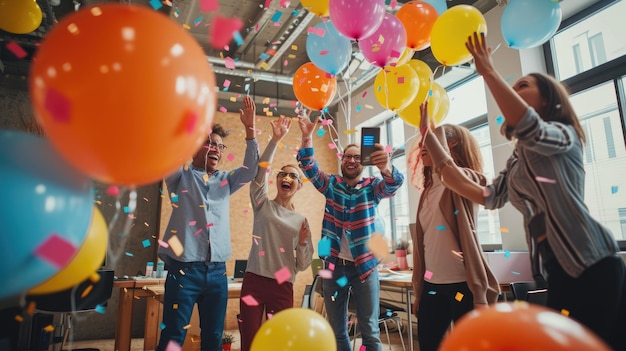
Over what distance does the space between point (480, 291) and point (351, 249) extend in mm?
754

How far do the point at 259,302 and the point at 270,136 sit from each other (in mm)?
3022

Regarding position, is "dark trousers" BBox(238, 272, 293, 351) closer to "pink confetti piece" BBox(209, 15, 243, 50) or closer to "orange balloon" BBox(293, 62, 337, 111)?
"orange balloon" BBox(293, 62, 337, 111)

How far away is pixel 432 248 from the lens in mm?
1831

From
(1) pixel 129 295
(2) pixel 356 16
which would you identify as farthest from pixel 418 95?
(1) pixel 129 295

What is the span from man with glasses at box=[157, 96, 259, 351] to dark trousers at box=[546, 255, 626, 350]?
1554 mm

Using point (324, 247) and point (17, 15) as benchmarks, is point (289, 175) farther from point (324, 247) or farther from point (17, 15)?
point (17, 15)

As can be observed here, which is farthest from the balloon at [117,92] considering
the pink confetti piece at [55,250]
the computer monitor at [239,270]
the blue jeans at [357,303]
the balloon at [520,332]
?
the computer monitor at [239,270]

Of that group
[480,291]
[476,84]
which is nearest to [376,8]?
[480,291]

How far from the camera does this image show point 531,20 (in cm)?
215

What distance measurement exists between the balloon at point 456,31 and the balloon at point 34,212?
1856 mm

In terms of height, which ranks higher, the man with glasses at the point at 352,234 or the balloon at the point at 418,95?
the balloon at the point at 418,95

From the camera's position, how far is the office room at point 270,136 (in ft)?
3.24

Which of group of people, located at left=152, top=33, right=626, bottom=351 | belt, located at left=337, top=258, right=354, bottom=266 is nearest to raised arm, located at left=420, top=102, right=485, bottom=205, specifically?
group of people, located at left=152, top=33, right=626, bottom=351

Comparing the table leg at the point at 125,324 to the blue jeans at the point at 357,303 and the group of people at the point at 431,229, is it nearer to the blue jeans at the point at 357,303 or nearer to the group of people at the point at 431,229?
the group of people at the point at 431,229
